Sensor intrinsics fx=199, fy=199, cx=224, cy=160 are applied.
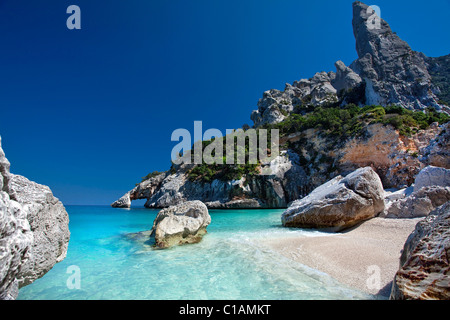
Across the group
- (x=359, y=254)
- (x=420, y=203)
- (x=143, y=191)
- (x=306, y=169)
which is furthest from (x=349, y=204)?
(x=143, y=191)

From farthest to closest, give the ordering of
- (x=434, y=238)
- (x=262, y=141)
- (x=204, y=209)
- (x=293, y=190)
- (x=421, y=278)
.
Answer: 1. (x=262, y=141)
2. (x=293, y=190)
3. (x=204, y=209)
4. (x=434, y=238)
5. (x=421, y=278)

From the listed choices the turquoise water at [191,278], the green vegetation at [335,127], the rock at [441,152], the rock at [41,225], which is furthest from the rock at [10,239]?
the green vegetation at [335,127]

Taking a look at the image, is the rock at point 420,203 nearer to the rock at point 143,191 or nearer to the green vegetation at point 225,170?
the green vegetation at point 225,170

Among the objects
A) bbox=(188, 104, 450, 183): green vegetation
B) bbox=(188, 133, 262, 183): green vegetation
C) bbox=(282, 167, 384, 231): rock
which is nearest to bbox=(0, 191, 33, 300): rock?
bbox=(282, 167, 384, 231): rock

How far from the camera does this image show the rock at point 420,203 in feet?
26.3

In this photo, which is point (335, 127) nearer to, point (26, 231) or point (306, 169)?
point (306, 169)

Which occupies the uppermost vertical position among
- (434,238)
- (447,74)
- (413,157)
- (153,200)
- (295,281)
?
(447,74)

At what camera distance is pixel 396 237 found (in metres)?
6.25

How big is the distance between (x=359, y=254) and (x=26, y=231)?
6779 mm

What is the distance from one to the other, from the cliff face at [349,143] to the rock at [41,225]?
19.9 metres

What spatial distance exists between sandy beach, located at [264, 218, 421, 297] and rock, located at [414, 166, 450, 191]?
4205mm
